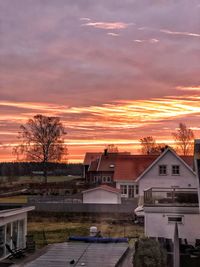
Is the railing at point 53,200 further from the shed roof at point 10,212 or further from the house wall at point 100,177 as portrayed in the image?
the shed roof at point 10,212

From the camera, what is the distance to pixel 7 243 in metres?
12.7

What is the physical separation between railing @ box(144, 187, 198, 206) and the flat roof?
4.54 feet

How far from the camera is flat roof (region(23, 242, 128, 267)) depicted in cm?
932

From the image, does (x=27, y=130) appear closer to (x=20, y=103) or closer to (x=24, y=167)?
(x=24, y=167)

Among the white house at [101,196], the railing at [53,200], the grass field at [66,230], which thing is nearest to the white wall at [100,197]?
the white house at [101,196]

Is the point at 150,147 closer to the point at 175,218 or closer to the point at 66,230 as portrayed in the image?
the point at 66,230

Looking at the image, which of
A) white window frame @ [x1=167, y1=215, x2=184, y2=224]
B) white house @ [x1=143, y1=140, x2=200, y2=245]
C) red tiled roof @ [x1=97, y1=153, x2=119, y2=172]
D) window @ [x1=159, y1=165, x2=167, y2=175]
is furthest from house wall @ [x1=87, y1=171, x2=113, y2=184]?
Answer: white window frame @ [x1=167, y1=215, x2=184, y2=224]

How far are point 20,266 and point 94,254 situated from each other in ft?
5.52

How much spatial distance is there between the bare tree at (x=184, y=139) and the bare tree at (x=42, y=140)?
13.9 m

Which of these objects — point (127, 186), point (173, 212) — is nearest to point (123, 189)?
point (127, 186)

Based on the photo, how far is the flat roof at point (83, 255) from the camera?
9.32 metres

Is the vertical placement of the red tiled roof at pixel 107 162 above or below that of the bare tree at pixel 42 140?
below

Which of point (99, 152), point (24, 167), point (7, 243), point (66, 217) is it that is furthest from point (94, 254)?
point (99, 152)

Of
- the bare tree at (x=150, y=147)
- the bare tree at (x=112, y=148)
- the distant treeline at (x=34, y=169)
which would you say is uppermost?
the bare tree at (x=112, y=148)
